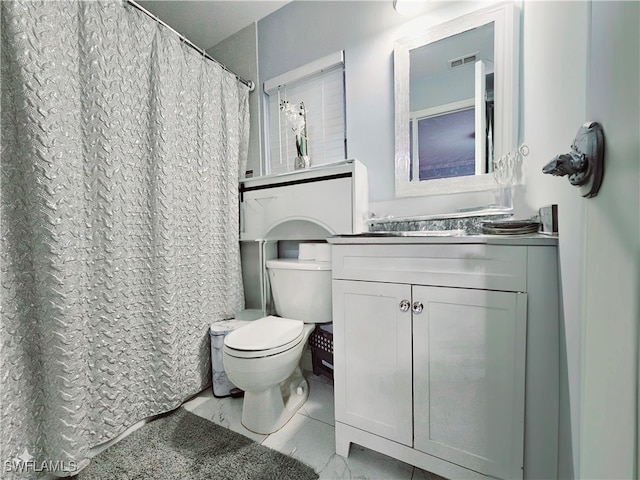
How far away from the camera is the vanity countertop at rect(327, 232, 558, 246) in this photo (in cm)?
74

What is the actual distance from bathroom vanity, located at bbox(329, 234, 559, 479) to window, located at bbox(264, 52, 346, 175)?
37.0 inches

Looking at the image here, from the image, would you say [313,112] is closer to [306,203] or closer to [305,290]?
[306,203]

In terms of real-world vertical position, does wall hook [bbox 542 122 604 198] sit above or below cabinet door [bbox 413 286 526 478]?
above

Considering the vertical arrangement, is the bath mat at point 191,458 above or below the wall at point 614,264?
below

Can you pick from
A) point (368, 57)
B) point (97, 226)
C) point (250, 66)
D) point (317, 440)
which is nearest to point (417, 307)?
point (317, 440)

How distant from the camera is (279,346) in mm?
1187

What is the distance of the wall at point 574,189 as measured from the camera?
259 millimetres

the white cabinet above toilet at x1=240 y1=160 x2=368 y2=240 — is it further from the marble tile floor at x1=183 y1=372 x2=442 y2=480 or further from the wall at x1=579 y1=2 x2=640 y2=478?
the wall at x1=579 y1=2 x2=640 y2=478

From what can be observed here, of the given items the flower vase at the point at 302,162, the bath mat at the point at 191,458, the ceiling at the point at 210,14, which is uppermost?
the ceiling at the point at 210,14

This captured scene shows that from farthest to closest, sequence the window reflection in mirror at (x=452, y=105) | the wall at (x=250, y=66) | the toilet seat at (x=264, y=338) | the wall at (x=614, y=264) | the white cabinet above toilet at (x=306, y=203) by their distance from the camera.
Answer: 1. the wall at (x=250, y=66)
2. the white cabinet above toilet at (x=306, y=203)
3. the window reflection in mirror at (x=452, y=105)
4. the toilet seat at (x=264, y=338)
5. the wall at (x=614, y=264)

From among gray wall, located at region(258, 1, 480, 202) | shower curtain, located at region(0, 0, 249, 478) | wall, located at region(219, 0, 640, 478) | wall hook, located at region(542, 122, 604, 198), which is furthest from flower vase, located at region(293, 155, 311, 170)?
wall hook, located at region(542, 122, 604, 198)

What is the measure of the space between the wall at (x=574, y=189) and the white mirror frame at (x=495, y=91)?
0.14ft

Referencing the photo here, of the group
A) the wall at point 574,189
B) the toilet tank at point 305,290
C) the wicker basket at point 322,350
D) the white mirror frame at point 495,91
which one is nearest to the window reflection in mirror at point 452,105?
the white mirror frame at point 495,91

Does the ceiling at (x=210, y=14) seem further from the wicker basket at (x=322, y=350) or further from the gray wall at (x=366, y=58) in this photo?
the wicker basket at (x=322, y=350)
